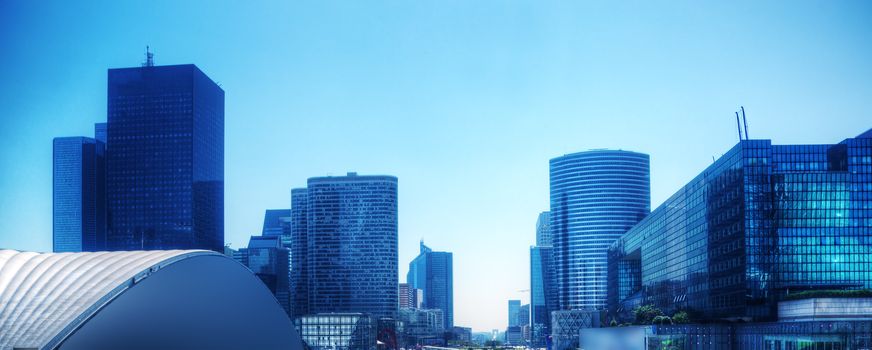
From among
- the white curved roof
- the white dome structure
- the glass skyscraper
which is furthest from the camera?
the glass skyscraper

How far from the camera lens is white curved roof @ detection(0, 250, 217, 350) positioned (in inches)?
2249

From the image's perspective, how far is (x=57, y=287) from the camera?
62000mm

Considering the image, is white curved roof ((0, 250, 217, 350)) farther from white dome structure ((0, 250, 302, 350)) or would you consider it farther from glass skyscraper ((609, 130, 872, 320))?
glass skyscraper ((609, 130, 872, 320))

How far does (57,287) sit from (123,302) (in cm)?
540

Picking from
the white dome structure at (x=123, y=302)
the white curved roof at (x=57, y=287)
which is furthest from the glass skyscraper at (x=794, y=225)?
the white curved roof at (x=57, y=287)

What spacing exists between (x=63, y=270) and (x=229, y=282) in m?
13.4

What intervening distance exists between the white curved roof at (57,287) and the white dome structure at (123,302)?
62mm

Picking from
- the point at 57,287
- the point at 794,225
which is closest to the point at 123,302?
the point at 57,287

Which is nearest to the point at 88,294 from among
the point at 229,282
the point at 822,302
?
the point at 229,282

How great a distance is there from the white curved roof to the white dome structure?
0.20ft

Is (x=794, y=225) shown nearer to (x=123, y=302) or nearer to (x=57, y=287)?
(x=123, y=302)

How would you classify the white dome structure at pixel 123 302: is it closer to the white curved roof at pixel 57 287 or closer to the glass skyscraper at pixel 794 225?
the white curved roof at pixel 57 287

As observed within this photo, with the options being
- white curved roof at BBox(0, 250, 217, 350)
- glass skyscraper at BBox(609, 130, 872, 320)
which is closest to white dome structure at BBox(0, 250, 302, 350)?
white curved roof at BBox(0, 250, 217, 350)

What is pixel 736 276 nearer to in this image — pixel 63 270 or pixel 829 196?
pixel 829 196
